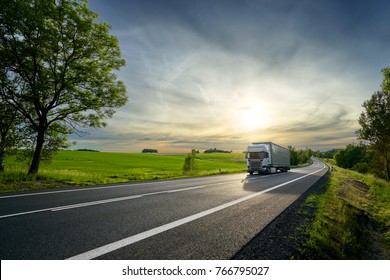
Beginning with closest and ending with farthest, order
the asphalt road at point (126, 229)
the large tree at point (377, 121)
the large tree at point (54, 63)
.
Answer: the asphalt road at point (126, 229) < the large tree at point (54, 63) < the large tree at point (377, 121)

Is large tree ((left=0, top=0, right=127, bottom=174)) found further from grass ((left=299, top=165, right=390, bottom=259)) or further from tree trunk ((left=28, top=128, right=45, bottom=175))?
grass ((left=299, top=165, right=390, bottom=259))

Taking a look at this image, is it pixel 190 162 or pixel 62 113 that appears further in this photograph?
pixel 190 162

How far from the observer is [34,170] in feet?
47.2

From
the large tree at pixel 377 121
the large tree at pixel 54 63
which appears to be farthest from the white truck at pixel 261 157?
the large tree at pixel 54 63

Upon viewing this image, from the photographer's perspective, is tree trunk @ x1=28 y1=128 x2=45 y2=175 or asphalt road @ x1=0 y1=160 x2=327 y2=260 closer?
asphalt road @ x1=0 y1=160 x2=327 y2=260

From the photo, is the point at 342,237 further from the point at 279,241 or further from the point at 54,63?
the point at 54,63

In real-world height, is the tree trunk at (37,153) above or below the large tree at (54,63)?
below

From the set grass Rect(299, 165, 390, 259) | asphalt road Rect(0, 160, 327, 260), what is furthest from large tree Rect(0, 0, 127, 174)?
grass Rect(299, 165, 390, 259)

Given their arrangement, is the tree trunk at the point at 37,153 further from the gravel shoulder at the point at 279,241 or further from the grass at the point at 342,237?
the grass at the point at 342,237

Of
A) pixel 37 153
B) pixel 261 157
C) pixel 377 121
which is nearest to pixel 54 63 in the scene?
pixel 37 153
